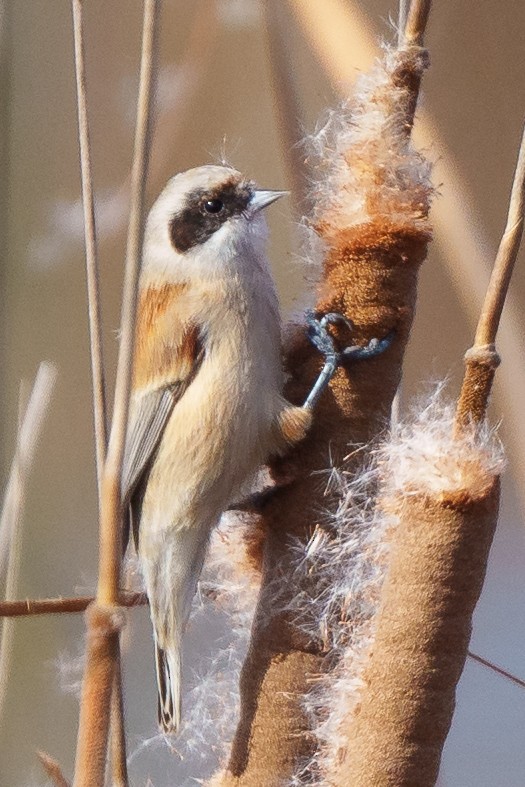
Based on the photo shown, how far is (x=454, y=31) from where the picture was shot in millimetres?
1058

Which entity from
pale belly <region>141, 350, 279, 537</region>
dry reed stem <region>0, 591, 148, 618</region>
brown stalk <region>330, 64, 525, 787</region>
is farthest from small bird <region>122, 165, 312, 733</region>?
brown stalk <region>330, 64, 525, 787</region>

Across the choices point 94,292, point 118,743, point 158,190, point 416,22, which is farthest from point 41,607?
point 158,190

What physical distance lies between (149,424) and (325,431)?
A: 0.17 metres

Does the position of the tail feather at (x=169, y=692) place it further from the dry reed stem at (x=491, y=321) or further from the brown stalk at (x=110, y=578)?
the dry reed stem at (x=491, y=321)

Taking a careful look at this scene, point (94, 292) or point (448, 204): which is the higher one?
point (448, 204)

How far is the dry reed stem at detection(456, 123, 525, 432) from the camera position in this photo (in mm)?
463

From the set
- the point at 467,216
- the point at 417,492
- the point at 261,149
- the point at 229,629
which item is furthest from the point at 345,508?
the point at 261,149

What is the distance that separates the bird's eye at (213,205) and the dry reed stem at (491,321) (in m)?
0.34

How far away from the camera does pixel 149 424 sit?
29.3 inches

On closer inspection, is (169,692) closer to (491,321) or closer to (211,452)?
(211,452)

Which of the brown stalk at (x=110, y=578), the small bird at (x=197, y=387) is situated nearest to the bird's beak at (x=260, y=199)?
the small bird at (x=197, y=387)

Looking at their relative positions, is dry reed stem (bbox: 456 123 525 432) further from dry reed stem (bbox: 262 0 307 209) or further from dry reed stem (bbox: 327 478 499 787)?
dry reed stem (bbox: 262 0 307 209)

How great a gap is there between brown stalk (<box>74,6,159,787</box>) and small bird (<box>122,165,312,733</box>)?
8.1 inches

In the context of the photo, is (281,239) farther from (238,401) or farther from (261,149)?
(238,401)
